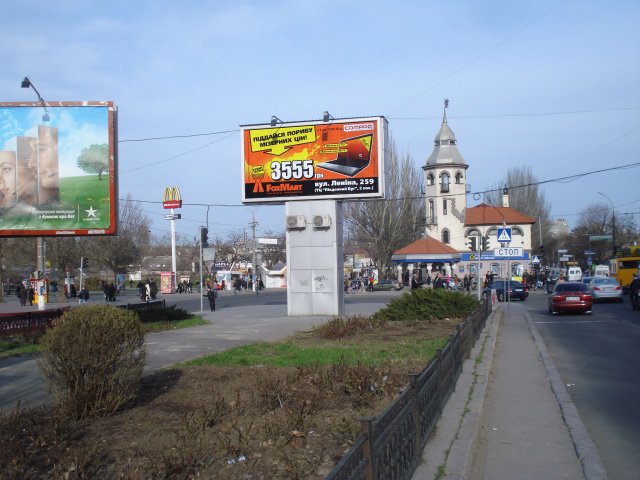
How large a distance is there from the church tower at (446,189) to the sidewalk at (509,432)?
74.4 metres

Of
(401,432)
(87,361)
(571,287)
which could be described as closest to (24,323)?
(87,361)

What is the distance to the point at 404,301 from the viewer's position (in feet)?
74.1

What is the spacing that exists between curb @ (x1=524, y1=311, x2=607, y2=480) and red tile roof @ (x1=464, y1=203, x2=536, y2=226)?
79.5 metres

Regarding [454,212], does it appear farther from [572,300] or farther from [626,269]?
[572,300]

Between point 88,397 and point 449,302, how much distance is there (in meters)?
16.4

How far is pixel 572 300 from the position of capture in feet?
94.5

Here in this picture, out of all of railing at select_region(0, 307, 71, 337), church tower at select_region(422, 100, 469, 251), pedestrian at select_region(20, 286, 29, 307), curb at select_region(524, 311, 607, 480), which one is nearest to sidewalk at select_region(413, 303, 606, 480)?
curb at select_region(524, 311, 607, 480)

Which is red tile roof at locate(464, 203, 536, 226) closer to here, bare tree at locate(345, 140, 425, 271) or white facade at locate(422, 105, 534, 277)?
white facade at locate(422, 105, 534, 277)

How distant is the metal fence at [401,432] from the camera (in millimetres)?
4230

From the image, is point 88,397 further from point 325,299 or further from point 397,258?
point 397,258

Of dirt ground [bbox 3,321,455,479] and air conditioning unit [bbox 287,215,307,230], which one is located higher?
air conditioning unit [bbox 287,215,307,230]

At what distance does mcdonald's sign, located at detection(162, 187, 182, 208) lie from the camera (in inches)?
2857

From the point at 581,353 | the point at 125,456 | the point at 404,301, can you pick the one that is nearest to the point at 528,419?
the point at 125,456

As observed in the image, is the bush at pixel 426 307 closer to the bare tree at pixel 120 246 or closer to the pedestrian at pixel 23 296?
the pedestrian at pixel 23 296
